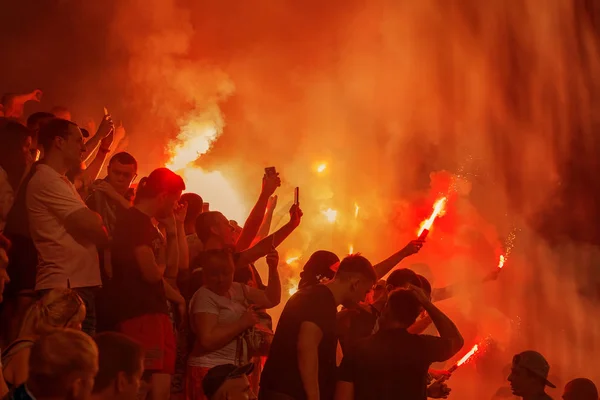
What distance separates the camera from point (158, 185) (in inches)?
229

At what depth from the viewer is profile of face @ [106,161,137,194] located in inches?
245

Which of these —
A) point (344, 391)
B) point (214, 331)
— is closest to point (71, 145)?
point (214, 331)

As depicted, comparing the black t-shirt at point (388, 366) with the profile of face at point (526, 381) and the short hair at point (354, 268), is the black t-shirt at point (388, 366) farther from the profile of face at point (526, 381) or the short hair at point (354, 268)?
the profile of face at point (526, 381)

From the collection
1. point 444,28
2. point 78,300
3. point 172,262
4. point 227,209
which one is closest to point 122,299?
point 172,262

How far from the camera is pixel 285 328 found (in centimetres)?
560

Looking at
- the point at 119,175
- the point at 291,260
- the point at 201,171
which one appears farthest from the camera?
the point at 291,260

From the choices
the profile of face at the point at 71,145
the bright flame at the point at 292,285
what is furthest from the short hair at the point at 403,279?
the bright flame at the point at 292,285

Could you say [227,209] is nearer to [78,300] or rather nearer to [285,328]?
[285,328]

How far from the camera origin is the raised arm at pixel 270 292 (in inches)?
245

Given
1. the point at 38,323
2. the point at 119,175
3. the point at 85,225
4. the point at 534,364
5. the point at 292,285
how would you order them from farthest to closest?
the point at 292,285, the point at 534,364, the point at 119,175, the point at 85,225, the point at 38,323

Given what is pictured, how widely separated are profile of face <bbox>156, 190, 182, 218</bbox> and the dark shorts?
2.33 ft

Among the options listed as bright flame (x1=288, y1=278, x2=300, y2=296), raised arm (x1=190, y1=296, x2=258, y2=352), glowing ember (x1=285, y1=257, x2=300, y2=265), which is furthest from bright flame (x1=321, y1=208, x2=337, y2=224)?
raised arm (x1=190, y1=296, x2=258, y2=352)

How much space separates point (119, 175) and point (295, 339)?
1.80 metres

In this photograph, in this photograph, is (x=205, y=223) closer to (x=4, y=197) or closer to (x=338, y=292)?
(x=338, y=292)
